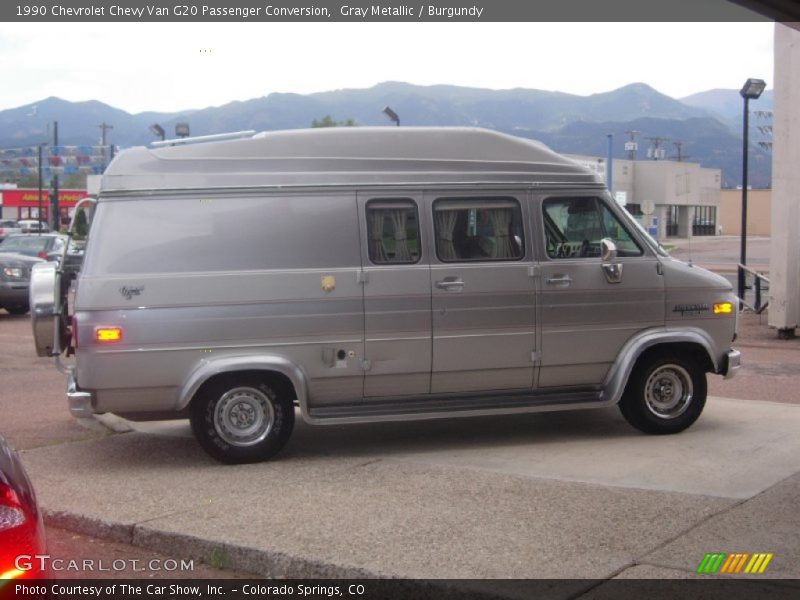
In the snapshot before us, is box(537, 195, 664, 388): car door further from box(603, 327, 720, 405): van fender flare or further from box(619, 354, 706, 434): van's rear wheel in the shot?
box(619, 354, 706, 434): van's rear wheel

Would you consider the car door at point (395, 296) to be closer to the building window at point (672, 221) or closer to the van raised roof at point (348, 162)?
the van raised roof at point (348, 162)

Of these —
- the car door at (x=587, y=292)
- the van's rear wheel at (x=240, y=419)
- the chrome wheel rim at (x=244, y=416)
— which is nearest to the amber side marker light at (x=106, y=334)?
the van's rear wheel at (x=240, y=419)

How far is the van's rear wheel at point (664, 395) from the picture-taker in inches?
338

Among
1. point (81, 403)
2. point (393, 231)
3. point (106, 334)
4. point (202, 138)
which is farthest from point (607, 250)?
point (81, 403)

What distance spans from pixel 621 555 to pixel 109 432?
18.4ft

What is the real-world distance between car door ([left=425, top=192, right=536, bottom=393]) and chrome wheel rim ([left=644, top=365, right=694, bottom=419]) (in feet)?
3.73

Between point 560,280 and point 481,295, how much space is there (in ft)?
2.27

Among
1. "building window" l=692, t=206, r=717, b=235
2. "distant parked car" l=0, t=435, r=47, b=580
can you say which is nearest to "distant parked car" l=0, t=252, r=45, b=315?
"distant parked car" l=0, t=435, r=47, b=580

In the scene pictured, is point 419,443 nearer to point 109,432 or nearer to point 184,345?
point 184,345

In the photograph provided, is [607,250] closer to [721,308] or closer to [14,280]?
[721,308]

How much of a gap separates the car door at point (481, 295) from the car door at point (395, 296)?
0.11 meters

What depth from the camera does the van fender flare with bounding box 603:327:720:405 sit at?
838cm
